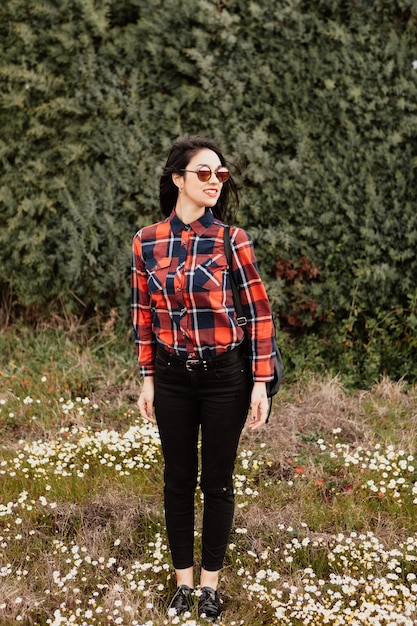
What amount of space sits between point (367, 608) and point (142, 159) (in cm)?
378

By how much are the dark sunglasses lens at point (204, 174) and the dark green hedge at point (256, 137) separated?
8.90 feet

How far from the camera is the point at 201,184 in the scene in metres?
2.78

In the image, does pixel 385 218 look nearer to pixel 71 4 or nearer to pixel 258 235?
pixel 258 235

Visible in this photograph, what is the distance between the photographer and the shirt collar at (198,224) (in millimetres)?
2801

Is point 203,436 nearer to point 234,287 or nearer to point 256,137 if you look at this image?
point 234,287

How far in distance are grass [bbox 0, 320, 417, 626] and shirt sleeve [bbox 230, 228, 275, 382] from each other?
1.13 meters

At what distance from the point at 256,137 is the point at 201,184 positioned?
2.74 m

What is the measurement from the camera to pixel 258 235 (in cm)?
546

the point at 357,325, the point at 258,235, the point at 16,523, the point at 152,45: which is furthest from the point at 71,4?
the point at 16,523

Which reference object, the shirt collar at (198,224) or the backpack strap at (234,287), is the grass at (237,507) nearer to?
the backpack strap at (234,287)

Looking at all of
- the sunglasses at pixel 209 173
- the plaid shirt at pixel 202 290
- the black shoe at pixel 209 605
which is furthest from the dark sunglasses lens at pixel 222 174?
the black shoe at pixel 209 605

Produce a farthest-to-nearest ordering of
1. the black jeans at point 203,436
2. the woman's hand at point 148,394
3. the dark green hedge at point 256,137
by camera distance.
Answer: the dark green hedge at point 256,137 → the woman's hand at point 148,394 → the black jeans at point 203,436

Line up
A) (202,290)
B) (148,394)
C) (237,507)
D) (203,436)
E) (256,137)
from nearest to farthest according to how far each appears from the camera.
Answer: (202,290) < (203,436) < (148,394) < (237,507) < (256,137)

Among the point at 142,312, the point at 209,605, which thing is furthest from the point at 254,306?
the point at 209,605
